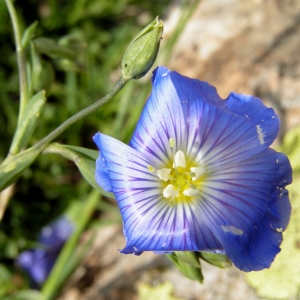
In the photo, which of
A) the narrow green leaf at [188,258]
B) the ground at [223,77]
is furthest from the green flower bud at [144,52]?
the ground at [223,77]

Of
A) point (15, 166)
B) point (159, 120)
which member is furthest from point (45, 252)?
point (159, 120)

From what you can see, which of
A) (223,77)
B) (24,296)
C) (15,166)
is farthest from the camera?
(223,77)

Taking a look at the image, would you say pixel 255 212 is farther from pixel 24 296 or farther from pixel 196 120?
pixel 24 296

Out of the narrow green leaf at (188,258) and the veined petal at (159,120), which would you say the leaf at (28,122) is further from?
the narrow green leaf at (188,258)

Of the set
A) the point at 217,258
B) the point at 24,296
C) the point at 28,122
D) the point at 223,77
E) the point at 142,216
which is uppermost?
the point at 223,77

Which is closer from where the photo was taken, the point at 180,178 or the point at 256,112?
the point at 256,112

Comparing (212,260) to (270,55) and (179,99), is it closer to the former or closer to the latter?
(179,99)

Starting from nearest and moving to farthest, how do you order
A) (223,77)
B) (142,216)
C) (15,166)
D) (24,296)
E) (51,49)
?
(142,216) → (15,166) → (51,49) → (24,296) → (223,77)

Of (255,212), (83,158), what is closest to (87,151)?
(83,158)

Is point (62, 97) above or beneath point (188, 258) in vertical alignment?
above
